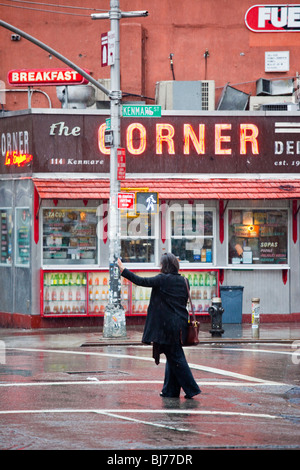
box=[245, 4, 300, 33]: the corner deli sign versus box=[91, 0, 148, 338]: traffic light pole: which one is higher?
box=[245, 4, 300, 33]: the corner deli sign

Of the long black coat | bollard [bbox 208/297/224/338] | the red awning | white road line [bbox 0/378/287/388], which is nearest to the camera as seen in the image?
the long black coat

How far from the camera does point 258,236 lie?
24.1 m

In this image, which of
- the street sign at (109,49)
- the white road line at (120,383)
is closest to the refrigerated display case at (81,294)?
the street sign at (109,49)

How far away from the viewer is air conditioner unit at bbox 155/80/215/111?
2464 cm

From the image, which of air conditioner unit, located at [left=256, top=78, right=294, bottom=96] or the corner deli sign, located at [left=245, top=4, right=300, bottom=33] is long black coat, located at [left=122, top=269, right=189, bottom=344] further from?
the corner deli sign, located at [left=245, top=4, right=300, bottom=33]

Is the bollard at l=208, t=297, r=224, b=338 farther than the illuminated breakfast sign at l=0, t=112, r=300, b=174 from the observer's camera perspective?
No

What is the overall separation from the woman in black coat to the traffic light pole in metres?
8.25

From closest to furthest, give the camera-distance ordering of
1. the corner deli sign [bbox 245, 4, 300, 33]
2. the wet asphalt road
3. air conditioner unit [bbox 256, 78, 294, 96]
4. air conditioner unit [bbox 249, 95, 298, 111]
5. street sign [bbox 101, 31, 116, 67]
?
the wet asphalt road < street sign [bbox 101, 31, 116, 67] < air conditioner unit [bbox 249, 95, 298, 111] < air conditioner unit [bbox 256, 78, 294, 96] < the corner deli sign [bbox 245, 4, 300, 33]

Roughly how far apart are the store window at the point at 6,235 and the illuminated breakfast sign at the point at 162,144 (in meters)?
1.29

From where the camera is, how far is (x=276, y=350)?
18000 mm

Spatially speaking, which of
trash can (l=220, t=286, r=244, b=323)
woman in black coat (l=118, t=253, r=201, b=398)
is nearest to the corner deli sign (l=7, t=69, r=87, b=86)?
trash can (l=220, t=286, r=244, b=323)

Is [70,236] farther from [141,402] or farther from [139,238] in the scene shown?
[141,402]
